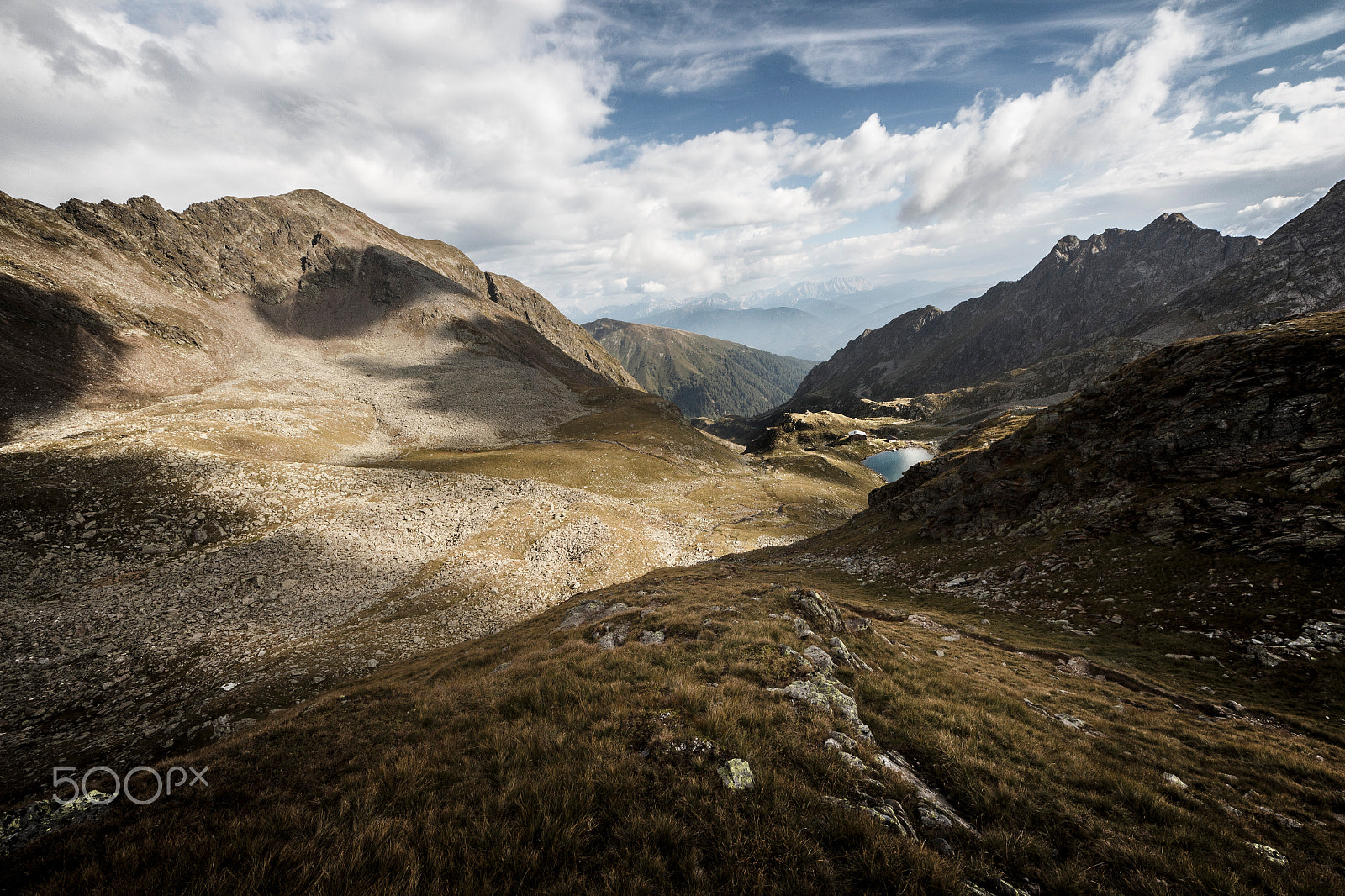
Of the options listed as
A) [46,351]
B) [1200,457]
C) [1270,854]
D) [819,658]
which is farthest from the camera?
[46,351]

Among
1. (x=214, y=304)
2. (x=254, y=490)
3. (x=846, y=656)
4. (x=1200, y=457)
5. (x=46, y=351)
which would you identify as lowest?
(x=254, y=490)

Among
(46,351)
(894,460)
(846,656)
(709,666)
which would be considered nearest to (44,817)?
(709,666)

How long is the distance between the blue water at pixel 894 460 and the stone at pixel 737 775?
6007 inches

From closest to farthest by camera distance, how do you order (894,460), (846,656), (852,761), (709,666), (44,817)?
(44,817) → (852,761) → (709,666) → (846,656) → (894,460)

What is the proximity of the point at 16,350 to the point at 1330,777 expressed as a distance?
451ft

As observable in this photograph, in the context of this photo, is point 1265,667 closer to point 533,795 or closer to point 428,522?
point 533,795

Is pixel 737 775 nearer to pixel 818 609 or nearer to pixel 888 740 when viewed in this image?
pixel 888 740

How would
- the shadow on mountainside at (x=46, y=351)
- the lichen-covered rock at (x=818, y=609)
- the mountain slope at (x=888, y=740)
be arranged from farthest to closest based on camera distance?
1. the shadow on mountainside at (x=46, y=351)
2. the lichen-covered rock at (x=818, y=609)
3. the mountain slope at (x=888, y=740)

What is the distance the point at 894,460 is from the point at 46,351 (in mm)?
210588

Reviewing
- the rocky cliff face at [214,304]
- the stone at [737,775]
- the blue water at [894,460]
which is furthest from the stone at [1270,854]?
the blue water at [894,460]

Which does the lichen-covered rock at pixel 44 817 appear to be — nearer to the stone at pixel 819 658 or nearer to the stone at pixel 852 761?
the stone at pixel 852 761

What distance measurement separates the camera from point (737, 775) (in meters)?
6.93

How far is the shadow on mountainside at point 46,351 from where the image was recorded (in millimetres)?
64125

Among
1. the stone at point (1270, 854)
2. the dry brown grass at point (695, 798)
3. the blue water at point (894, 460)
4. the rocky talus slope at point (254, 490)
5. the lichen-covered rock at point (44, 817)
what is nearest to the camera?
the dry brown grass at point (695, 798)
